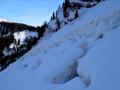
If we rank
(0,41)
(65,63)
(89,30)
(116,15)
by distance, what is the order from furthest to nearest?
(0,41) → (89,30) → (116,15) → (65,63)

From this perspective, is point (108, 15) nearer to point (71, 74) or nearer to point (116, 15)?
point (116, 15)

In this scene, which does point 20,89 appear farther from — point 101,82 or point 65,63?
point 101,82

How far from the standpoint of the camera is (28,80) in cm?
1061

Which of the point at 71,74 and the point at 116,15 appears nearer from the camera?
the point at 71,74

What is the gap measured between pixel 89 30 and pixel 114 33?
3298 millimetres

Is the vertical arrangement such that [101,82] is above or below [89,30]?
above

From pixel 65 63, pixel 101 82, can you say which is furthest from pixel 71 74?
pixel 101 82

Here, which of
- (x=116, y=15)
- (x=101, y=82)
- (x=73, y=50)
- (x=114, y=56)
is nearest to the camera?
(x=101, y=82)

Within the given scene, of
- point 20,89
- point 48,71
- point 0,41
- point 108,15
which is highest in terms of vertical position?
point 108,15

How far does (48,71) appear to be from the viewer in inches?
395

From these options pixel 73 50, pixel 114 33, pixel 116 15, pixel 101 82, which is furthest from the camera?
pixel 116 15

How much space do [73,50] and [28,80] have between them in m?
2.38

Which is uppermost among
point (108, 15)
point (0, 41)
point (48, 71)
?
point (108, 15)

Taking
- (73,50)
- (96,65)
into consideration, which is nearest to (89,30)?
(73,50)
